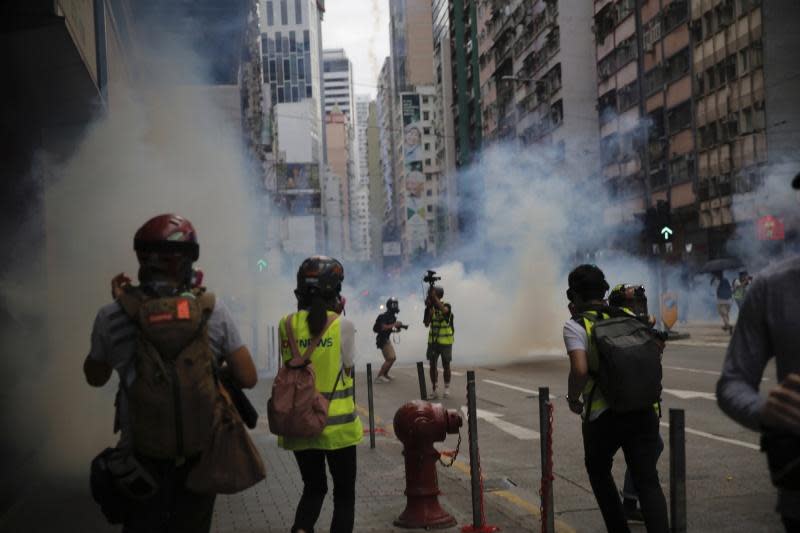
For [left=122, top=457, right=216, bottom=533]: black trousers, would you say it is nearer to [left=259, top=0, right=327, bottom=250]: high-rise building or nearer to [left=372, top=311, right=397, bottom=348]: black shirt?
[left=372, top=311, right=397, bottom=348]: black shirt

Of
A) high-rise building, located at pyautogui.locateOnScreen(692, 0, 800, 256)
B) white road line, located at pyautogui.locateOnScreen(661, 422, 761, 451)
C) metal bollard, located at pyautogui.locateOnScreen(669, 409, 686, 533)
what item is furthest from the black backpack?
high-rise building, located at pyautogui.locateOnScreen(692, 0, 800, 256)

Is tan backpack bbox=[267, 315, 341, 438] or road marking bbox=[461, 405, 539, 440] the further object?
road marking bbox=[461, 405, 539, 440]

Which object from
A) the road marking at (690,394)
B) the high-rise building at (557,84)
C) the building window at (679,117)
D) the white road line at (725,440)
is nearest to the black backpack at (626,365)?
the white road line at (725,440)

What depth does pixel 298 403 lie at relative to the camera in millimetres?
5035

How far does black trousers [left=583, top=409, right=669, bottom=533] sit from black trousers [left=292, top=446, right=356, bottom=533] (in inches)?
49.0

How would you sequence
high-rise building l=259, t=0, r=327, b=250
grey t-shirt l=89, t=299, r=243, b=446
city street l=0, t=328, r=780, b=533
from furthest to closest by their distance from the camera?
1. high-rise building l=259, t=0, r=327, b=250
2. city street l=0, t=328, r=780, b=533
3. grey t-shirt l=89, t=299, r=243, b=446

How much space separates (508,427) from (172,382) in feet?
30.2

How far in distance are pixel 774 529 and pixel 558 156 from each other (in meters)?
56.7

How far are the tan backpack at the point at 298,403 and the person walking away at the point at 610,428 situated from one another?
129 centimetres

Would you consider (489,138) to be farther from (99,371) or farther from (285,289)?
(99,371)

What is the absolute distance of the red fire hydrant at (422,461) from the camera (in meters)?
6.78

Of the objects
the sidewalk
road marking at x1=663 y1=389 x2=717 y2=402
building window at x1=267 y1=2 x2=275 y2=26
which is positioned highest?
building window at x1=267 y1=2 x2=275 y2=26

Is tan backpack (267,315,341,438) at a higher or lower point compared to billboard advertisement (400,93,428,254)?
lower

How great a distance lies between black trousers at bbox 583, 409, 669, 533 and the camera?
529cm
